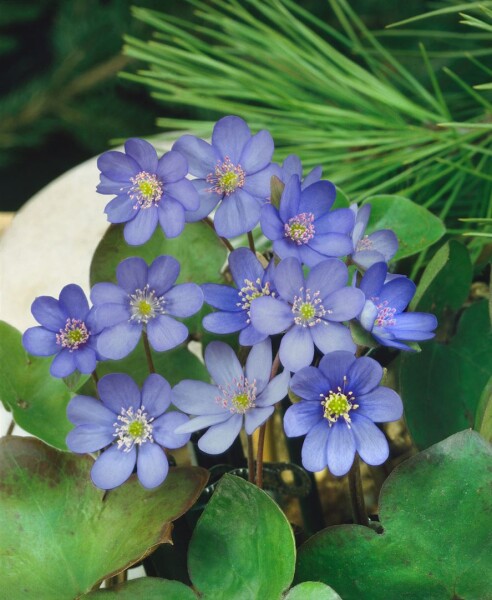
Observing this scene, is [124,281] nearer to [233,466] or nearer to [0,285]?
[233,466]

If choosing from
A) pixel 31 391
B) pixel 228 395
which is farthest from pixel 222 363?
pixel 31 391

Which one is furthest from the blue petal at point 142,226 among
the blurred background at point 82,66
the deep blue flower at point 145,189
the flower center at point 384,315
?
the blurred background at point 82,66

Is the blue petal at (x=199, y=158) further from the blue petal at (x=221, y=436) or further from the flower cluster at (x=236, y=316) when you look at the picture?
→ the blue petal at (x=221, y=436)

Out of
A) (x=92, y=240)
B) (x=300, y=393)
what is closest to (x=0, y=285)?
(x=92, y=240)

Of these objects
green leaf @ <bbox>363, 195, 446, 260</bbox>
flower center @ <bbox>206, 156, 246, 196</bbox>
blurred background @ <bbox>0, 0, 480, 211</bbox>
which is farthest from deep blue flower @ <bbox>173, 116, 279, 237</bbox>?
blurred background @ <bbox>0, 0, 480, 211</bbox>

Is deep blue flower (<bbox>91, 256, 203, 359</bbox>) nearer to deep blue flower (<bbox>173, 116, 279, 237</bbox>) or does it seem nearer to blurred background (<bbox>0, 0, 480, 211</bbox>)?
deep blue flower (<bbox>173, 116, 279, 237</bbox>)

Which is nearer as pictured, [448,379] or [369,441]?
[369,441]

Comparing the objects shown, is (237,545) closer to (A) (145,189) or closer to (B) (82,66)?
(A) (145,189)
